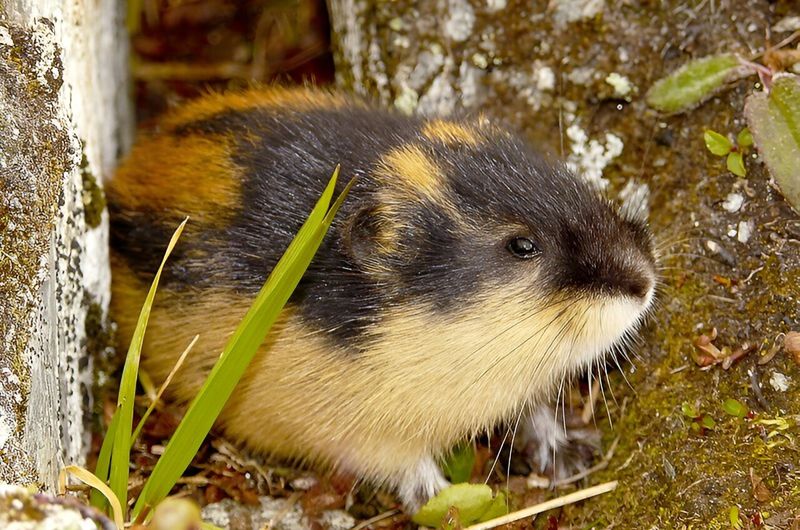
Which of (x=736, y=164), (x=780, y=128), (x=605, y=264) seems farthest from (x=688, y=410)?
(x=780, y=128)

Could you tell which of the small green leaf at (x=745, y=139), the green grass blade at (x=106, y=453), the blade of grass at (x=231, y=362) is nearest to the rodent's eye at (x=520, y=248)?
the blade of grass at (x=231, y=362)

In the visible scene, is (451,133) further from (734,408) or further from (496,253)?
(734,408)

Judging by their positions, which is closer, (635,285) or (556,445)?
(635,285)

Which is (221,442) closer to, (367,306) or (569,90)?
(367,306)

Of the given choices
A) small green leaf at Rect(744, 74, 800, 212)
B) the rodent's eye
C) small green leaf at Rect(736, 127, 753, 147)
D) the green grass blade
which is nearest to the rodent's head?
the rodent's eye

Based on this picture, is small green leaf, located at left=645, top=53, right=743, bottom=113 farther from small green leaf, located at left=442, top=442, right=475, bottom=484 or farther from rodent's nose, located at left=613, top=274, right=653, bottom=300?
small green leaf, located at left=442, top=442, right=475, bottom=484

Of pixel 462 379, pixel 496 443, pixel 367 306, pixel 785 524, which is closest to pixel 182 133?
pixel 367 306
